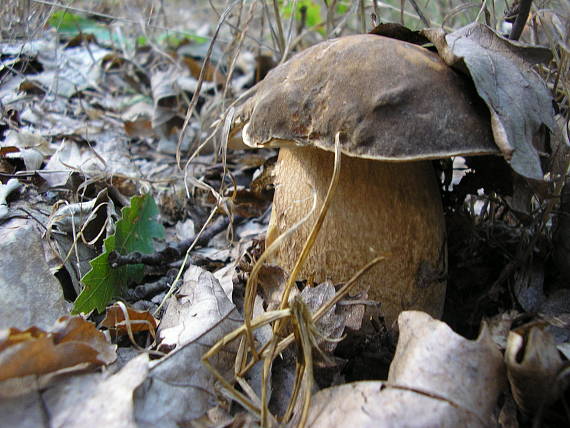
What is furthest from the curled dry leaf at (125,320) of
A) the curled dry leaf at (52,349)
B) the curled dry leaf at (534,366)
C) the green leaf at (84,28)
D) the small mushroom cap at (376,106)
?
the green leaf at (84,28)

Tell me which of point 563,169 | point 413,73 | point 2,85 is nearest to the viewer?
point 413,73

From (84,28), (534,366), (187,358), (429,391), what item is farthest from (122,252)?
(84,28)

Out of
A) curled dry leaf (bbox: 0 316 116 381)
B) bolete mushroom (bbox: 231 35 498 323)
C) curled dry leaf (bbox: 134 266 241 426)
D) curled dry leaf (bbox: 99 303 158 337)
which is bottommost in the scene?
curled dry leaf (bbox: 99 303 158 337)

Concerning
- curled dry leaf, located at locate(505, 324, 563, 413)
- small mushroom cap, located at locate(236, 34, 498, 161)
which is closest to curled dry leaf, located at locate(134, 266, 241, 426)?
small mushroom cap, located at locate(236, 34, 498, 161)

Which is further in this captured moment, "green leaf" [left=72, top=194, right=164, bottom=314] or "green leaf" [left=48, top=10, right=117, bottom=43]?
"green leaf" [left=48, top=10, right=117, bottom=43]

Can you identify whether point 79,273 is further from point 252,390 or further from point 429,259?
point 429,259

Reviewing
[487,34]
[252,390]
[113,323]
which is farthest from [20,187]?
[487,34]

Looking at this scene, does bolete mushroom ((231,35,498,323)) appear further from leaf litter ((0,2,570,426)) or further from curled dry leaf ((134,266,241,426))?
curled dry leaf ((134,266,241,426))
